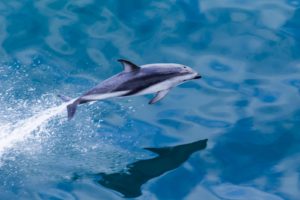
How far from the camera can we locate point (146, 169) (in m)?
9.12

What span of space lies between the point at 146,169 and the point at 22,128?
213cm

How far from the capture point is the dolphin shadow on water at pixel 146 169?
885 cm

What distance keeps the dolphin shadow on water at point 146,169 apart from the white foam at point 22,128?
1.45m

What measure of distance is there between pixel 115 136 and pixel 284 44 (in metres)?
3.92

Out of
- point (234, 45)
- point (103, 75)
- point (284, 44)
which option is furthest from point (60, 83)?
point (284, 44)

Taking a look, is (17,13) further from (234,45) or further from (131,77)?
(131,77)

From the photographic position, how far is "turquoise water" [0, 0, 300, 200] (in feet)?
29.5

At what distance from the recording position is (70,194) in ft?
28.9

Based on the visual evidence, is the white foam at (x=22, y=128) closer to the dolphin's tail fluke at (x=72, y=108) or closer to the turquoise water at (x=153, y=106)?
the turquoise water at (x=153, y=106)

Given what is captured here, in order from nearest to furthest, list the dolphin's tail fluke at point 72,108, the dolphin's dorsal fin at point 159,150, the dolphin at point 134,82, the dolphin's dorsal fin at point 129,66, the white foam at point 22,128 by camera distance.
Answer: the dolphin's dorsal fin at point 129,66, the dolphin at point 134,82, the dolphin's tail fluke at point 72,108, the dolphin's dorsal fin at point 159,150, the white foam at point 22,128

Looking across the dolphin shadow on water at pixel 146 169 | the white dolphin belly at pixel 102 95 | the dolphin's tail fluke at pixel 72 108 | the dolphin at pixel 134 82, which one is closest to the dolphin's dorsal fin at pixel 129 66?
the dolphin at pixel 134 82

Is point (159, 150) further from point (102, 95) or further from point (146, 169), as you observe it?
point (102, 95)

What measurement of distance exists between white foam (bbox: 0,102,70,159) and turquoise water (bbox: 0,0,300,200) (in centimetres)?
2

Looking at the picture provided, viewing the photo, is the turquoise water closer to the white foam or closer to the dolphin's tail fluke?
the white foam
